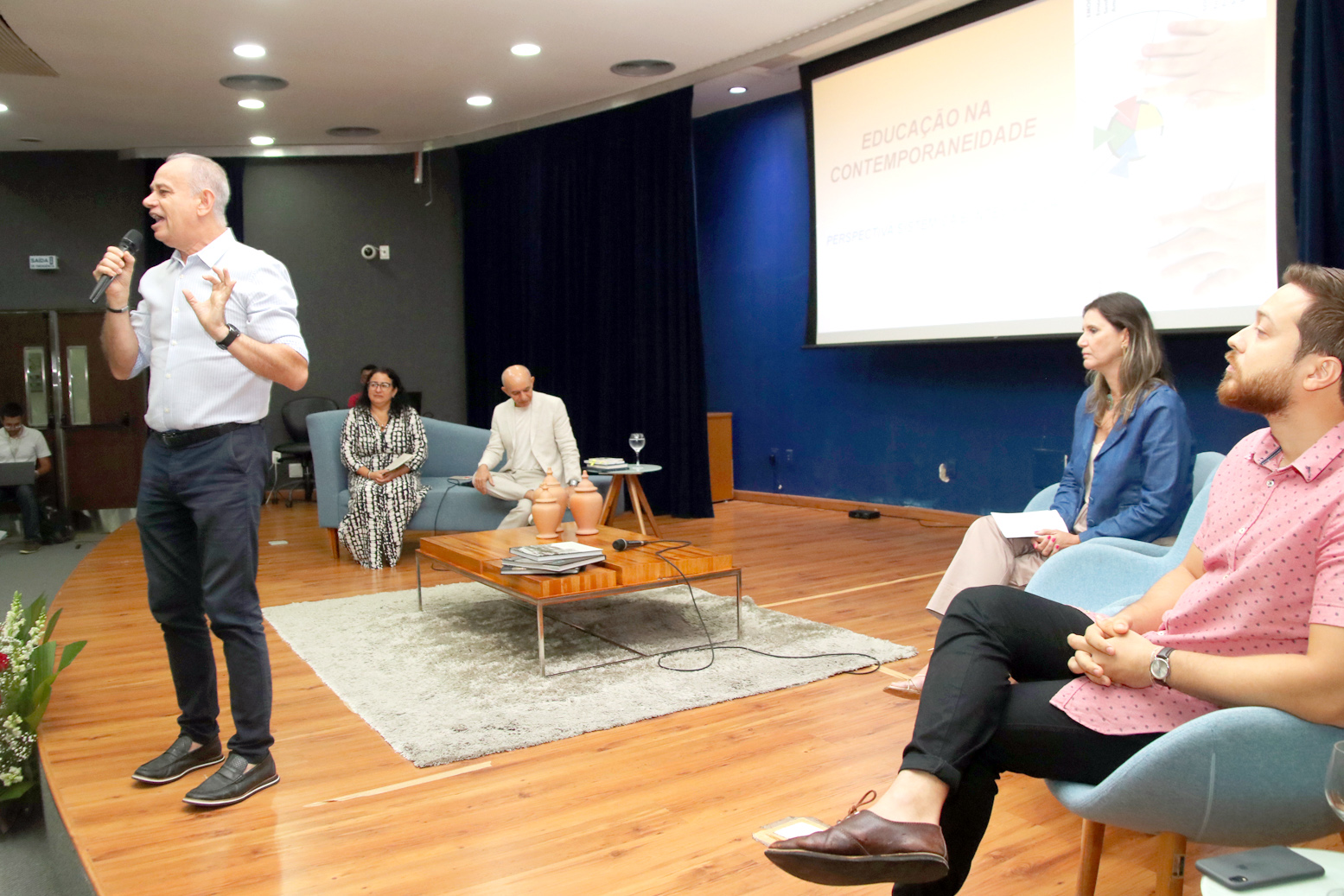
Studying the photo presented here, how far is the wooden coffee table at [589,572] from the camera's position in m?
3.24

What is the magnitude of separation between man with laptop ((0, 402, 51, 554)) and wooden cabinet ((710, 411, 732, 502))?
→ 4.74 metres

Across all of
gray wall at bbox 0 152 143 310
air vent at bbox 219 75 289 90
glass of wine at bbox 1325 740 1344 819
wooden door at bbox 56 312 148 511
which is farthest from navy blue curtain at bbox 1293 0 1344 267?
gray wall at bbox 0 152 143 310

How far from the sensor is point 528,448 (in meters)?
5.30

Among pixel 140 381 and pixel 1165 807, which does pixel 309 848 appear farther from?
pixel 140 381

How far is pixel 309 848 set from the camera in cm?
214

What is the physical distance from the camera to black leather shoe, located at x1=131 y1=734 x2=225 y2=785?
2.49 metres

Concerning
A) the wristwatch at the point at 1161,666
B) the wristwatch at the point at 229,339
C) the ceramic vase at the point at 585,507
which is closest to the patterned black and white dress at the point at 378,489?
the ceramic vase at the point at 585,507

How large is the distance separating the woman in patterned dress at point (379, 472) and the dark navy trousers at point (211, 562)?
2924 mm

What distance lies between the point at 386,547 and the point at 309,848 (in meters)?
3.40

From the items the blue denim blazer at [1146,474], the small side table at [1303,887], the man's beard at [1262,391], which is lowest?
the small side table at [1303,887]

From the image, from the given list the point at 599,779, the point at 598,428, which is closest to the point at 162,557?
the point at 599,779

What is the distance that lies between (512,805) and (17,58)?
6.00 metres

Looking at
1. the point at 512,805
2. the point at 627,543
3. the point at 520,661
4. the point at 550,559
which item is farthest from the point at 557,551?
the point at 512,805

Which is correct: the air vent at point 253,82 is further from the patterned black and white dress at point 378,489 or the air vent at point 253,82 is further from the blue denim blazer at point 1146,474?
the blue denim blazer at point 1146,474
